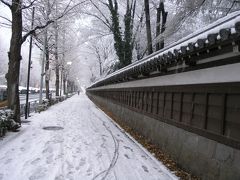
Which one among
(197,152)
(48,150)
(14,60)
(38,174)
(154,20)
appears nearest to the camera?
(38,174)

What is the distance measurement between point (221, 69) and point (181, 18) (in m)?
8.27

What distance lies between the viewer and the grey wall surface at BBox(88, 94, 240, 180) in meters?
5.74

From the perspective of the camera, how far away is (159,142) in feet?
33.5

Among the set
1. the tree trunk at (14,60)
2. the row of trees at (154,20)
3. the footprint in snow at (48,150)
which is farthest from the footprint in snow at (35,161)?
the row of trees at (154,20)

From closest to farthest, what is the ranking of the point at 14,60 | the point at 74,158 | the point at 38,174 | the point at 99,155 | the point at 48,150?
1. the point at 38,174
2. the point at 74,158
3. the point at 99,155
4. the point at 48,150
5. the point at 14,60

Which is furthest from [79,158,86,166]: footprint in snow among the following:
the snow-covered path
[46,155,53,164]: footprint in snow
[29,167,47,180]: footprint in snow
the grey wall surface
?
the grey wall surface

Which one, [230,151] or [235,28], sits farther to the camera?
[230,151]

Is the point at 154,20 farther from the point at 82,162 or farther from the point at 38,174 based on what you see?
the point at 38,174

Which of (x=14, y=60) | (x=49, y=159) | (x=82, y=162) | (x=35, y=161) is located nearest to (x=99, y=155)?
(x=82, y=162)

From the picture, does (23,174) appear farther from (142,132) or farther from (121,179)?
(142,132)

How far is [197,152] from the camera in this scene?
7.17 m

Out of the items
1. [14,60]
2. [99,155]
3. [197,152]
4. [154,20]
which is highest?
[154,20]

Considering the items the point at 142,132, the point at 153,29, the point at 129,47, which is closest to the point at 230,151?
the point at 142,132

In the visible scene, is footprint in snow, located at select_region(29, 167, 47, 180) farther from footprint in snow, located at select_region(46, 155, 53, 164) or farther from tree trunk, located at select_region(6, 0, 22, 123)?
tree trunk, located at select_region(6, 0, 22, 123)
